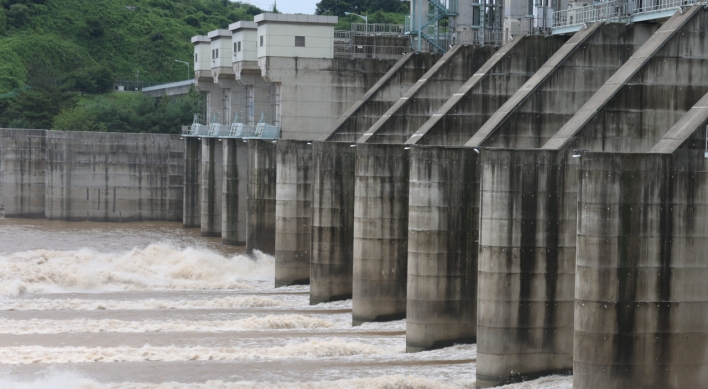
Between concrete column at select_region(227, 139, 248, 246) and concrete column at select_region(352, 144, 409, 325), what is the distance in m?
23.6

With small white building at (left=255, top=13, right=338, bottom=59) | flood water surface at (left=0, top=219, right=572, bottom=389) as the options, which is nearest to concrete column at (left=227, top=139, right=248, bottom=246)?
flood water surface at (left=0, top=219, right=572, bottom=389)

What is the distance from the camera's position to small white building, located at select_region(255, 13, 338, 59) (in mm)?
54125

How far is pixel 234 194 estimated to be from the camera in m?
60.9

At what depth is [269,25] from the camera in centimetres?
5438

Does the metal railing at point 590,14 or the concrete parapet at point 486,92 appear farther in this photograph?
the concrete parapet at point 486,92

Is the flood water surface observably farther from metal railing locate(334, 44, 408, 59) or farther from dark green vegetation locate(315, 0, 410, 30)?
dark green vegetation locate(315, 0, 410, 30)

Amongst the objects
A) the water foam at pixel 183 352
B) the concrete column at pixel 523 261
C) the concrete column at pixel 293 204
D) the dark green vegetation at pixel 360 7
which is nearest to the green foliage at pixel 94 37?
the dark green vegetation at pixel 360 7

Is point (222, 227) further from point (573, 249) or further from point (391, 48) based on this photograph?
point (573, 249)

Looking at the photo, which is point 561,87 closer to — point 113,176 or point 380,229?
point 380,229

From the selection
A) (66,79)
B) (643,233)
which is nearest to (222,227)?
(643,233)

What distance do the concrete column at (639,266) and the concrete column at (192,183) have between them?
4596 cm

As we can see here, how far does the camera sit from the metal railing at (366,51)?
5459cm

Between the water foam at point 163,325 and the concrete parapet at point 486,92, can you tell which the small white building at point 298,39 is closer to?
the concrete parapet at point 486,92

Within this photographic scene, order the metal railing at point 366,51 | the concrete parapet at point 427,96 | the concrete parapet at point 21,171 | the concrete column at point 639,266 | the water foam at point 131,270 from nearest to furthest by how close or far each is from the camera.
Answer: the concrete column at point 639,266 → the concrete parapet at point 427,96 → the water foam at point 131,270 → the metal railing at point 366,51 → the concrete parapet at point 21,171
